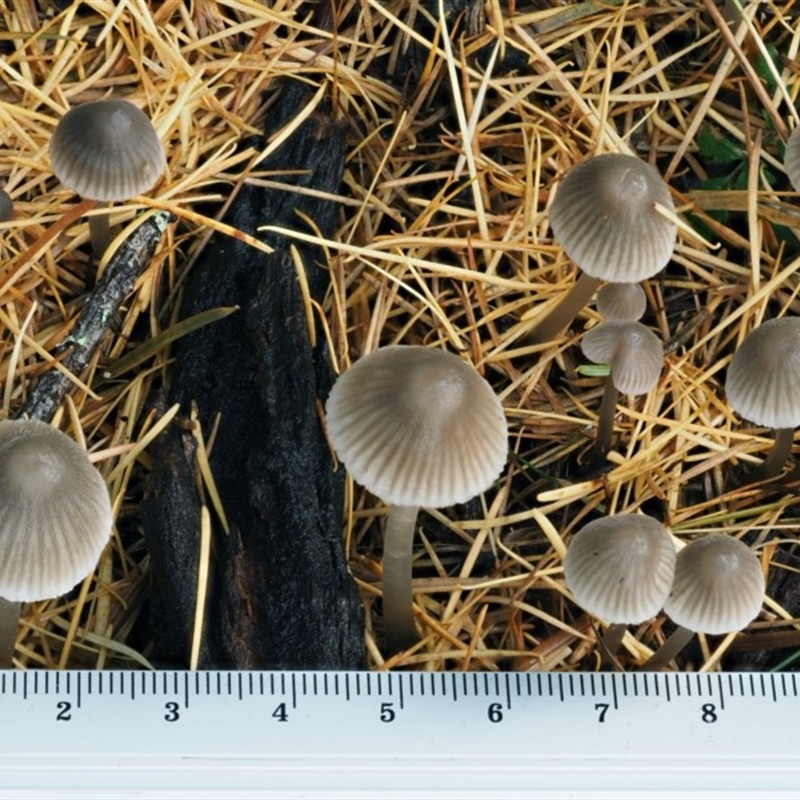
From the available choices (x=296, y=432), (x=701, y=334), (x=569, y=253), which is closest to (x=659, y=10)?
(x=701, y=334)

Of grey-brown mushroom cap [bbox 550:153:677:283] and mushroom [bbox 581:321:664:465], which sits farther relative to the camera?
mushroom [bbox 581:321:664:465]

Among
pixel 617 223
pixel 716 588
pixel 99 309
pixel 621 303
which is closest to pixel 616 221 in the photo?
pixel 617 223

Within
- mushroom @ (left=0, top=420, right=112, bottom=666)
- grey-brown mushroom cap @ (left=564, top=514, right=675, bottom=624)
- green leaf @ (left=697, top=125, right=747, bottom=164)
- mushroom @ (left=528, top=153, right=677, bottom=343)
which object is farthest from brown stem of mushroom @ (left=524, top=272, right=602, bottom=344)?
mushroom @ (left=0, top=420, right=112, bottom=666)

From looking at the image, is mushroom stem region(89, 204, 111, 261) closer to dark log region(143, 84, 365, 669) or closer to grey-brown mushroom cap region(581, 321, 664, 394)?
dark log region(143, 84, 365, 669)

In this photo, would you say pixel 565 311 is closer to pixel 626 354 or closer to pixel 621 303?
pixel 621 303

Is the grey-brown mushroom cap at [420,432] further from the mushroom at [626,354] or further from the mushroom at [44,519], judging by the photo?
the mushroom at [626,354]

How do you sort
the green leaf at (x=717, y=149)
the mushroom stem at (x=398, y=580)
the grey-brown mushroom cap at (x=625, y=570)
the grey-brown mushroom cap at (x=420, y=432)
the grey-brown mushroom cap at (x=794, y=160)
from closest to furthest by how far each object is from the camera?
the grey-brown mushroom cap at (x=420, y=432)
the grey-brown mushroom cap at (x=625, y=570)
the mushroom stem at (x=398, y=580)
the grey-brown mushroom cap at (x=794, y=160)
the green leaf at (x=717, y=149)

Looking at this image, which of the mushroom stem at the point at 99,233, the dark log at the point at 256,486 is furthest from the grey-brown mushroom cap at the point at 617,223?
the mushroom stem at the point at 99,233

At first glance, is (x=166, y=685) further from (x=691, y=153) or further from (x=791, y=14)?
(x=791, y=14)
